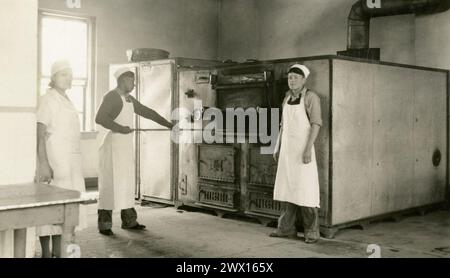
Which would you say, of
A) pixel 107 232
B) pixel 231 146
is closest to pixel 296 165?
pixel 231 146

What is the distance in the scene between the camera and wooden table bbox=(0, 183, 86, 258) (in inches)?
106

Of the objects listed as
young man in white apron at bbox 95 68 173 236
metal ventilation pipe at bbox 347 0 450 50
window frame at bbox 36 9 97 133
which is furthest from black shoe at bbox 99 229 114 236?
metal ventilation pipe at bbox 347 0 450 50

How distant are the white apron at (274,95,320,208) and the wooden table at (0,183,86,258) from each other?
2.40 meters

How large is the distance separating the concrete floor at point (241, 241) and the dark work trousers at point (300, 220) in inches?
4.7

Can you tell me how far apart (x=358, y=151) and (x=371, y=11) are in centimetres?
288

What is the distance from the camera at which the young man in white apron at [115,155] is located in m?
5.14

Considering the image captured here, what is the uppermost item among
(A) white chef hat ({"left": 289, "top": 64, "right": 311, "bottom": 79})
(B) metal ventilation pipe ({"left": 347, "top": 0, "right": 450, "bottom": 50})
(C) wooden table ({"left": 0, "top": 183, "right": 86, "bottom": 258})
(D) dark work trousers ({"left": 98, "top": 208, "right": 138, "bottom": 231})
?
(B) metal ventilation pipe ({"left": 347, "top": 0, "right": 450, "bottom": 50})

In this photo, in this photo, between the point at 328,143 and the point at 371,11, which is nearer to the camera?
the point at 328,143

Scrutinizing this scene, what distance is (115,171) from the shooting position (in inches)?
204

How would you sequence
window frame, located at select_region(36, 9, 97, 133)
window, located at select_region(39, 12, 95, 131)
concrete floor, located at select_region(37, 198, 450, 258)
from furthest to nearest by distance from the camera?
window frame, located at select_region(36, 9, 97, 133), window, located at select_region(39, 12, 95, 131), concrete floor, located at select_region(37, 198, 450, 258)

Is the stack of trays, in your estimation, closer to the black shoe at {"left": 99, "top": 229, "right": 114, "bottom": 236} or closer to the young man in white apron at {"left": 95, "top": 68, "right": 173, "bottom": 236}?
the young man in white apron at {"left": 95, "top": 68, "right": 173, "bottom": 236}

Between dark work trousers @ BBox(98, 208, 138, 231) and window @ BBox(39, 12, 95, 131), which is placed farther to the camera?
window @ BBox(39, 12, 95, 131)

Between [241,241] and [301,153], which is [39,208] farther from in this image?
[301,153]

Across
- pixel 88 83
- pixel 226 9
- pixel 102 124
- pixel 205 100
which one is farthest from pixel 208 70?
pixel 226 9
